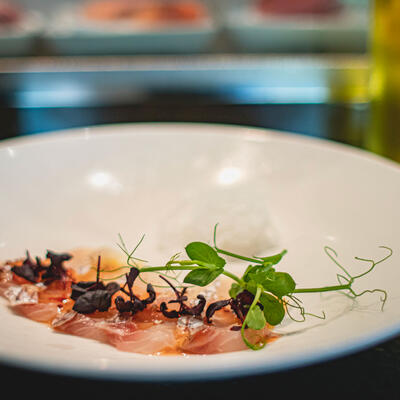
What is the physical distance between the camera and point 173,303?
0.63 metres

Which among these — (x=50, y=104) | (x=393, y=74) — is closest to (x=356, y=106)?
(x=393, y=74)

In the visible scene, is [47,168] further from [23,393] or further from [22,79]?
[22,79]

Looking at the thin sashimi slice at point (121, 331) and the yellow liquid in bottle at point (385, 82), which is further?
the yellow liquid in bottle at point (385, 82)

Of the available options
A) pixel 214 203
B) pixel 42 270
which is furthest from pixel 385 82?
pixel 42 270

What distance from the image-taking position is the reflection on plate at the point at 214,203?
22.7 inches

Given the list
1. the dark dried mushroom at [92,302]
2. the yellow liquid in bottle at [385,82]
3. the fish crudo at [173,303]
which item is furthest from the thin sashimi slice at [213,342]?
the yellow liquid in bottle at [385,82]

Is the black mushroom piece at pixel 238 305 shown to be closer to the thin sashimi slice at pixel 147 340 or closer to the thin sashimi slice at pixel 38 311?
the thin sashimi slice at pixel 147 340

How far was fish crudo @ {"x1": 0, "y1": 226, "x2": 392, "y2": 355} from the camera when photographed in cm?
54

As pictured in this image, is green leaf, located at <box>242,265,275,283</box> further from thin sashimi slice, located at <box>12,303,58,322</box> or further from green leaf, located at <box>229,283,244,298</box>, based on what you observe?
thin sashimi slice, located at <box>12,303,58,322</box>

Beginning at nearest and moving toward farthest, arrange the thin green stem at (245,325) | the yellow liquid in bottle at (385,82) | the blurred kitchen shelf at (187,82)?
the thin green stem at (245,325)
the yellow liquid in bottle at (385,82)
the blurred kitchen shelf at (187,82)

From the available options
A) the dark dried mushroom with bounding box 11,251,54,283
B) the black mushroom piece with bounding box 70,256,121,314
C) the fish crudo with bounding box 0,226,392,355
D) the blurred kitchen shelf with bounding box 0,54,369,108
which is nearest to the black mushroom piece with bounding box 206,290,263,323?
the fish crudo with bounding box 0,226,392,355

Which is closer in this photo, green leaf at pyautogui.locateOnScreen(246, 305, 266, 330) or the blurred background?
green leaf at pyautogui.locateOnScreen(246, 305, 266, 330)

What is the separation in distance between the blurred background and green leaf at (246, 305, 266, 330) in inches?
23.8

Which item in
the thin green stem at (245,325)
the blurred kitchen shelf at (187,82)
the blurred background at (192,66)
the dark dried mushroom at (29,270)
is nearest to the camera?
the thin green stem at (245,325)
